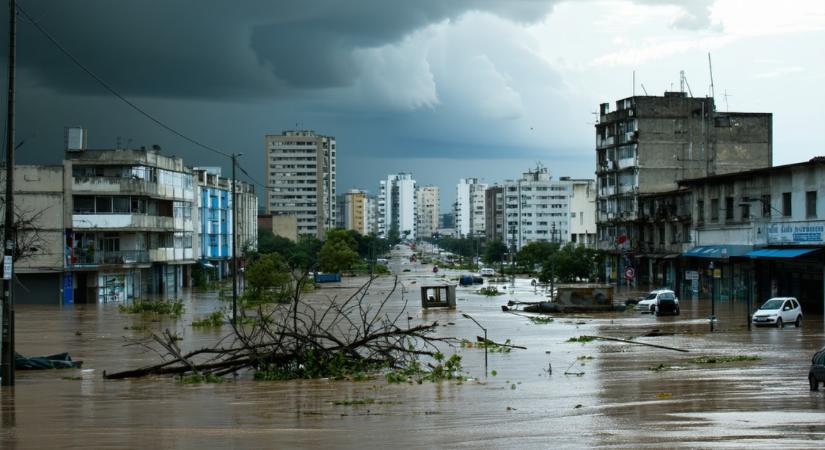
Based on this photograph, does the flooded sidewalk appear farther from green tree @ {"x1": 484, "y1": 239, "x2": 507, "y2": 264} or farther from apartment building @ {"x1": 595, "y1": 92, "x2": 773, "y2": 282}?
green tree @ {"x1": 484, "y1": 239, "x2": 507, "y2": 264}

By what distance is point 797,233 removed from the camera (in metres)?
54.5

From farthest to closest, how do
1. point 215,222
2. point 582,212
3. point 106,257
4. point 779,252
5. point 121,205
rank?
1. point 582,212
2. point 215,222
3. point 121,205
4. point 106,257
5. point 779,252

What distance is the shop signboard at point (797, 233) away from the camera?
52.4 metres

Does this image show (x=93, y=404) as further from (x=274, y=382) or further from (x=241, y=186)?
(x=241, y=186)

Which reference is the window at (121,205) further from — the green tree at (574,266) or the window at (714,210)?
the window at (714,210)


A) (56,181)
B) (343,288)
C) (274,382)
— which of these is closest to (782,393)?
(274,382)

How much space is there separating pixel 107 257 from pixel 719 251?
4429 centimetres

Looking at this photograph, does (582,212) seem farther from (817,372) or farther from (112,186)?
(817,372)

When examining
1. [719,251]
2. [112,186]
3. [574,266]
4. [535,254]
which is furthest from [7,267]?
[535,254]

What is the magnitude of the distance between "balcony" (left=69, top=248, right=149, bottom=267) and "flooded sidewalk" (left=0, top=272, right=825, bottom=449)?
39.1 metres

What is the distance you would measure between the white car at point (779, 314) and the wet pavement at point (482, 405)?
6.47 m

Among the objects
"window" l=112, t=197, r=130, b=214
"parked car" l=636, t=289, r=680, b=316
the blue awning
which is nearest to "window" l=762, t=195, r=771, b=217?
the blue awning

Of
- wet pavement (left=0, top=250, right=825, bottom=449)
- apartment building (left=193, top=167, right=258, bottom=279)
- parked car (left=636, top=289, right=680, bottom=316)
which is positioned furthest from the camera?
apartment building (left=193, top=167, right=258, bottom=279)

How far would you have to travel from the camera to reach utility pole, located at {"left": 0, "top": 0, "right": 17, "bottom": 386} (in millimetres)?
23422
